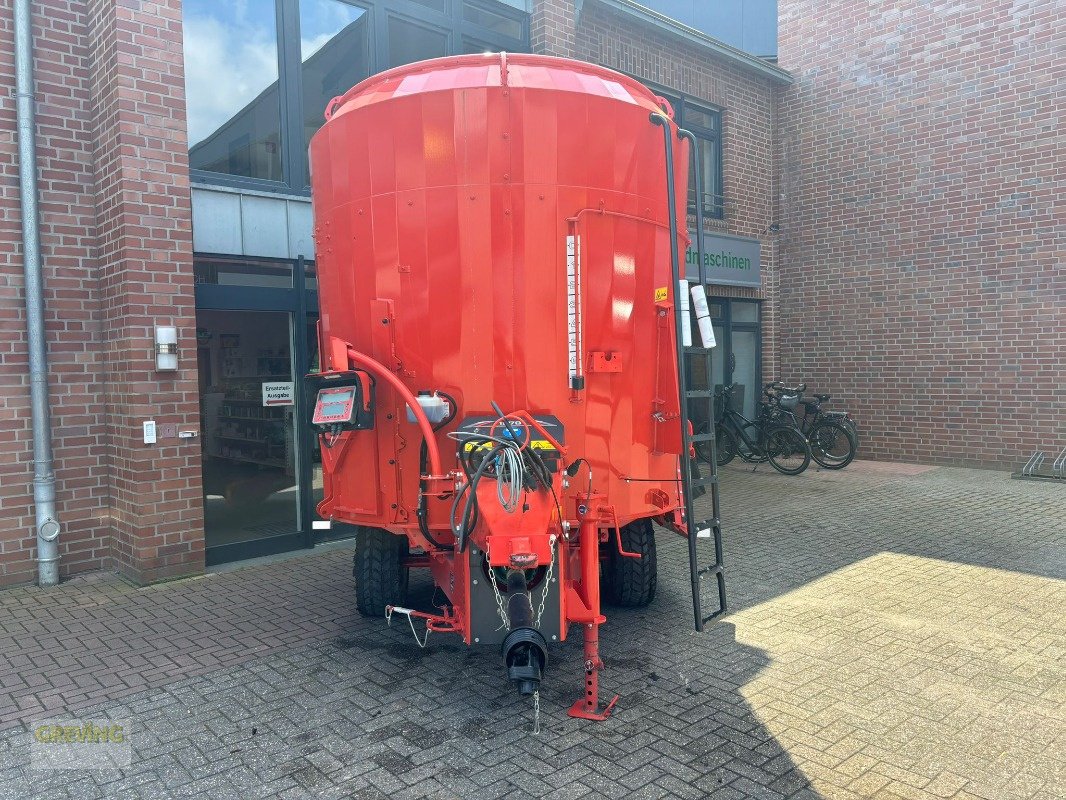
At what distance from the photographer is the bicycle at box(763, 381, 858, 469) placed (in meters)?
11.5

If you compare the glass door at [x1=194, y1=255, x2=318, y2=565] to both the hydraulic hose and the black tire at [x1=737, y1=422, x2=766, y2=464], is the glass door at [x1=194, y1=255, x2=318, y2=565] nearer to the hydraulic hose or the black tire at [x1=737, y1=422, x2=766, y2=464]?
the hydraulic hose

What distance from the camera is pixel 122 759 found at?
136 inches

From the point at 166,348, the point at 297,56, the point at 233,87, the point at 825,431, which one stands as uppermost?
the point at 297,56

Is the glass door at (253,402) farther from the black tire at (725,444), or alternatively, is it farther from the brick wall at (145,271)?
the black tire at (725,444)

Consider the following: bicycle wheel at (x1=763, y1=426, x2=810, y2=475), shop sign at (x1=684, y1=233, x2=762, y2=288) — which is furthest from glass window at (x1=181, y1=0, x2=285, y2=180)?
bicycle wheel at (x1=763, y1=426, x2=810, y2=475)

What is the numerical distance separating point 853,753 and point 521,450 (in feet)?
6.61

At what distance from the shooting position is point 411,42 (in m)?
8.13

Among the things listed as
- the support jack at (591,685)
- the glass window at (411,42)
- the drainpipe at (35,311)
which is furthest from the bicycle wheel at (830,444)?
the drainpipe at (35,311)

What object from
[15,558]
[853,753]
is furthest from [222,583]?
[853,753]

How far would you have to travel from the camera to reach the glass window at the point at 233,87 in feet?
22.3

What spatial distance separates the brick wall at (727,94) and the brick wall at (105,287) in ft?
16.7

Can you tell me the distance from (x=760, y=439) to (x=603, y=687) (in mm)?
8441

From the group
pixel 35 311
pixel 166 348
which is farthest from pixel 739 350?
pixel 35 311

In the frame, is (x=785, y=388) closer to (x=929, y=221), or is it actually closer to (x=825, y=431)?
(x=825, y=431)
